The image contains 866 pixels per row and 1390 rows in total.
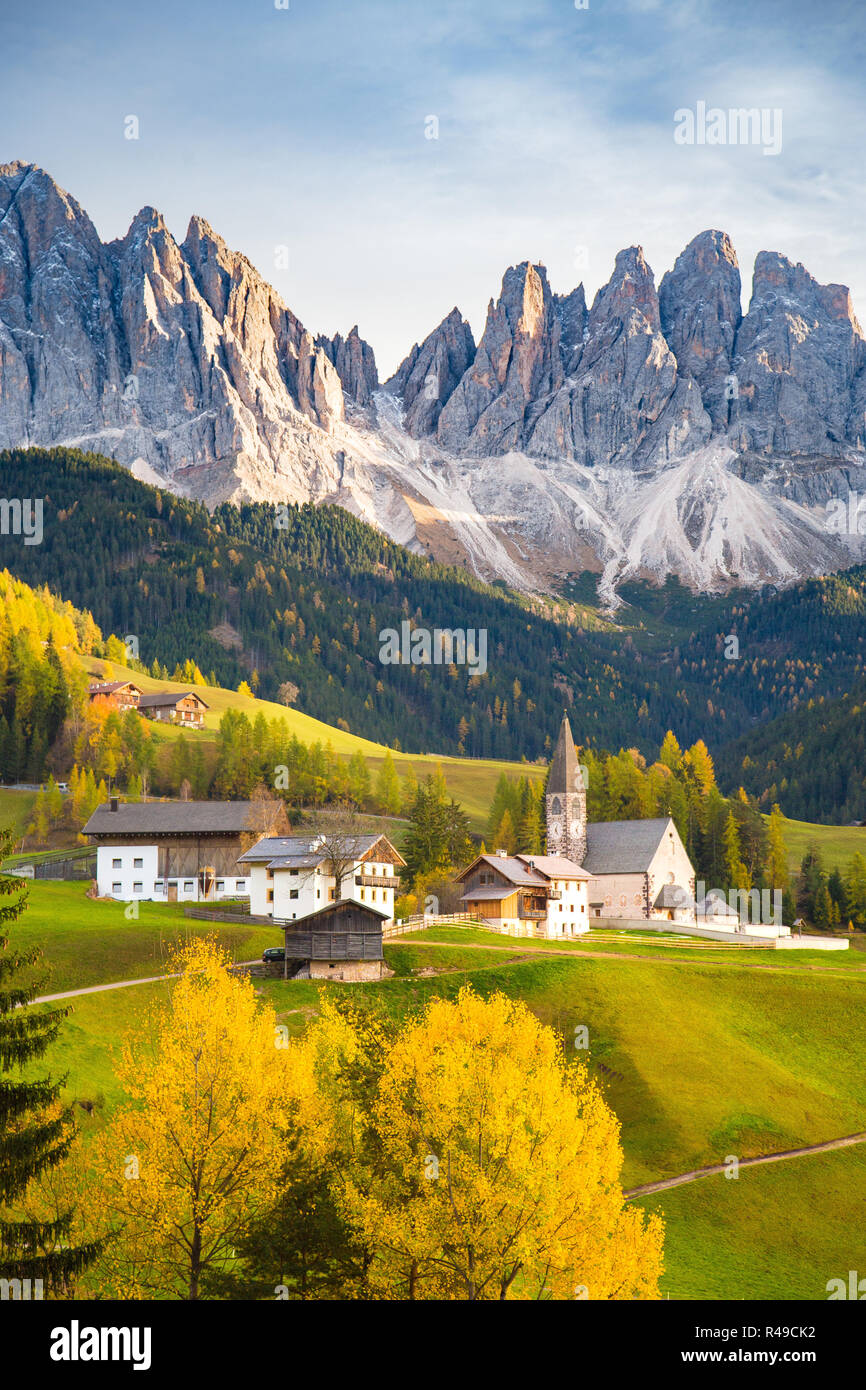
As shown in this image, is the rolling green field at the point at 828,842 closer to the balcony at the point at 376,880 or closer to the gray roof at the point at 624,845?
the gray roof at the point at 624,845

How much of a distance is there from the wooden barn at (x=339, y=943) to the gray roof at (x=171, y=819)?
30093mm

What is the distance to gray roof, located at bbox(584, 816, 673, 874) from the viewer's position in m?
113

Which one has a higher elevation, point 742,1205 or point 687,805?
point 687,805

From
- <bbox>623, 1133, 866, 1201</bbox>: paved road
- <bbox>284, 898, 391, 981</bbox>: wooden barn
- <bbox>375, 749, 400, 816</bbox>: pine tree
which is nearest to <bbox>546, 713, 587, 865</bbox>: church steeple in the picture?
<bbox>375, 749, 400, 816</bbox>: pine tree

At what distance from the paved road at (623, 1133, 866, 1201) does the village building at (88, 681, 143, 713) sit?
119679 millimetres

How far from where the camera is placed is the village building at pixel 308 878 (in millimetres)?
92125

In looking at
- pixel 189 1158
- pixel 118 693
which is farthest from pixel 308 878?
pixel 118 693

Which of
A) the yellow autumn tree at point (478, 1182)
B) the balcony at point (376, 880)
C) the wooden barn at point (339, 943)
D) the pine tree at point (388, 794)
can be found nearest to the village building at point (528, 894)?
the balcony at point (376, 880)

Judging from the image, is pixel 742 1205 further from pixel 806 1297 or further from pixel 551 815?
pixel 551 815

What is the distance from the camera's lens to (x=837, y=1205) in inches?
2095

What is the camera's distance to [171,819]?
108375 millimetres

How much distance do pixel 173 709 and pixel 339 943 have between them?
107 m
